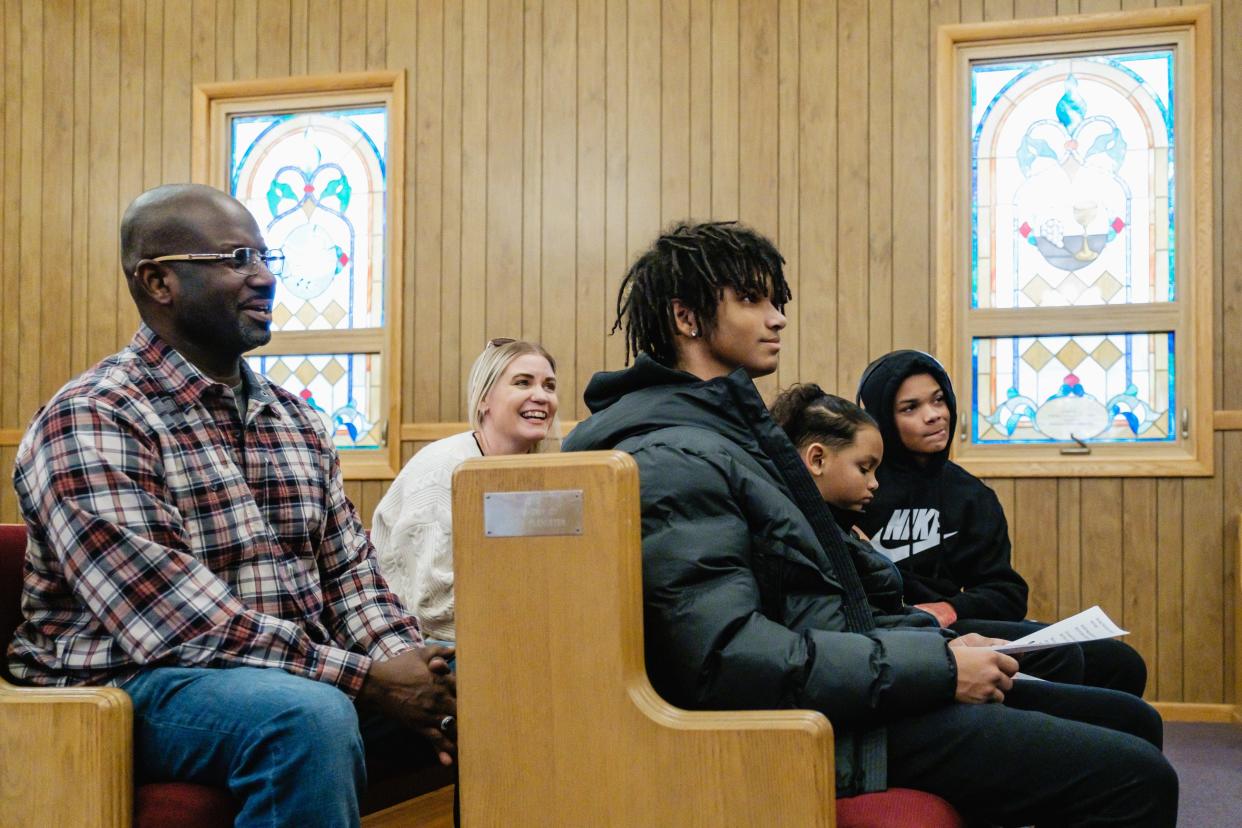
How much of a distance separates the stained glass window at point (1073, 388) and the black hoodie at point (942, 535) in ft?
6.24

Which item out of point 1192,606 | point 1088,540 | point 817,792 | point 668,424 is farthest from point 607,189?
point 817,792

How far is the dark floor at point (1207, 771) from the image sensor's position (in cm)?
297

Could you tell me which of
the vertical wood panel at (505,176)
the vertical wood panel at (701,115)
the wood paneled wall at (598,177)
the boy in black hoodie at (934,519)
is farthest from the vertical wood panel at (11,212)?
the boy in black hoodie at (934,519)

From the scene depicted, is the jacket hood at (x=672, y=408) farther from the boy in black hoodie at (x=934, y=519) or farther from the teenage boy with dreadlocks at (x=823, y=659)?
the boy in black hoodie at (x=934, y=519)

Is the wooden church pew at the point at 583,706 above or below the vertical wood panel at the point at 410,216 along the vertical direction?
below

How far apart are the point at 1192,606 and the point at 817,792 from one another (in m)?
3.56

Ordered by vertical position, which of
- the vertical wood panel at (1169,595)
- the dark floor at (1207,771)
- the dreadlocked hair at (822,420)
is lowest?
the dark floor at (1207,771)

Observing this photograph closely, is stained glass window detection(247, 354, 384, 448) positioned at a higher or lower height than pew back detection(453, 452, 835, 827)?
higher

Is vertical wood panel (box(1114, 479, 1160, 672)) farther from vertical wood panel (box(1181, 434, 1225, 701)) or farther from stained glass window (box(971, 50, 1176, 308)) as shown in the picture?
stained glass window (box(971, 50, 1176, 308))

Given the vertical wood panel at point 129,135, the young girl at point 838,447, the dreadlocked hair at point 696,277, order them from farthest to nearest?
the vertical wood panel at point 129,135 < the young girl at point 838,447 < the dreadlocked hair at point 696,277

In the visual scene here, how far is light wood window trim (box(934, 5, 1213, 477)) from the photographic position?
4422 millimetres

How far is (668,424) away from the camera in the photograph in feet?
5.38

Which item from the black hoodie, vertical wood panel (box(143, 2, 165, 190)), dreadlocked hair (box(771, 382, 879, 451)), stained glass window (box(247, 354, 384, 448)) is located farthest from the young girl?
vertical wood panel (box(143, 2, 165, 190))

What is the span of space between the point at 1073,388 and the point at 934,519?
207 cm
